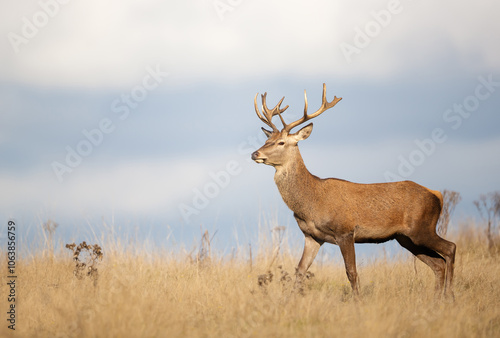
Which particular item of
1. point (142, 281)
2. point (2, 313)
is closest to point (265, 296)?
point (142, 281)

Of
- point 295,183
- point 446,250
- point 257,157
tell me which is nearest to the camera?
point 257,157

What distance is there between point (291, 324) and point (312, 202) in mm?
2700

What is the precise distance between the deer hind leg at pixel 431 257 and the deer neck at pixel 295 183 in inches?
68.6

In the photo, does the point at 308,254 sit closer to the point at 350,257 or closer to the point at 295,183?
the point at 350,257

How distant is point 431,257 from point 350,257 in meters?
1.79

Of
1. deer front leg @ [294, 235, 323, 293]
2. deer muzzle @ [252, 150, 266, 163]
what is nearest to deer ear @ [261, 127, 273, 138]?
deer muzzle @ [252, 150, 266, 163]

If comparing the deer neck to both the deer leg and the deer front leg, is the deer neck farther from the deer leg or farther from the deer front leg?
the deer leg

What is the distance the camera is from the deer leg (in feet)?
27.1

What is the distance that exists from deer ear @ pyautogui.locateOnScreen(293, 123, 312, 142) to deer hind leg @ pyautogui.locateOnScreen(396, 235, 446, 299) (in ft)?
7.22

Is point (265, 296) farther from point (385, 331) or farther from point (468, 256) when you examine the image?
point (468, 256)

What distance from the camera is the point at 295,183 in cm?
883

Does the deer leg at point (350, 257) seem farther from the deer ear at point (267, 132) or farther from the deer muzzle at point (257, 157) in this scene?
the deer ear at point (267, 132)

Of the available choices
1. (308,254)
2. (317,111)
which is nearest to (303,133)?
(317,111)

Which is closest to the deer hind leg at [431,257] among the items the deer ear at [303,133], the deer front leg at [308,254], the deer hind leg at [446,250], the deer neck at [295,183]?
the deer hind leg at [446,250]
